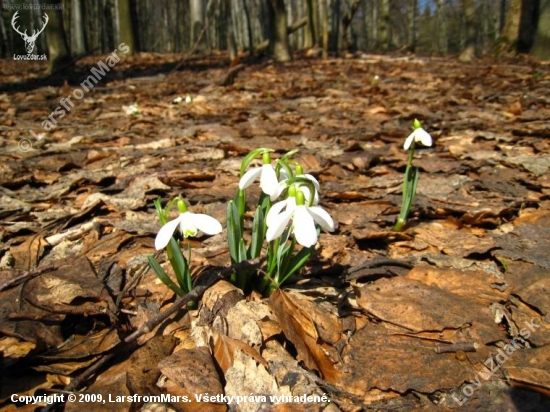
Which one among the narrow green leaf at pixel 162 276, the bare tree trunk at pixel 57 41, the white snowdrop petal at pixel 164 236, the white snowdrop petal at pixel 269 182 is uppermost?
the bare tree trunk at pixel 57 41

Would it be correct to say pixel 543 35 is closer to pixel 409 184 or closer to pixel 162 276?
pixel 409 184

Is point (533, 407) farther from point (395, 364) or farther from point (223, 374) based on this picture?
point (223, 374)

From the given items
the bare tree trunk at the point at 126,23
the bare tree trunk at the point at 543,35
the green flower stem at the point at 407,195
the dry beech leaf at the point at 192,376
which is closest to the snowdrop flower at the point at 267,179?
the dry beech leaf at the point at 192,376

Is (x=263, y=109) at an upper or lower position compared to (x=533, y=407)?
upper

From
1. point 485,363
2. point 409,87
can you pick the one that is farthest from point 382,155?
point 409,87

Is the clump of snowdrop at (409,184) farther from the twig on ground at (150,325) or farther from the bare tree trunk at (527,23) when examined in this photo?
the bare tree trunk at (527,23)

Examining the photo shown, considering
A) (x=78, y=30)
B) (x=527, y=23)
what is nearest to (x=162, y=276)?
(x=527, y=23)

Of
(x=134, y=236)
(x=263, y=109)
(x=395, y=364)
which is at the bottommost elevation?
(x=395, y=364)
